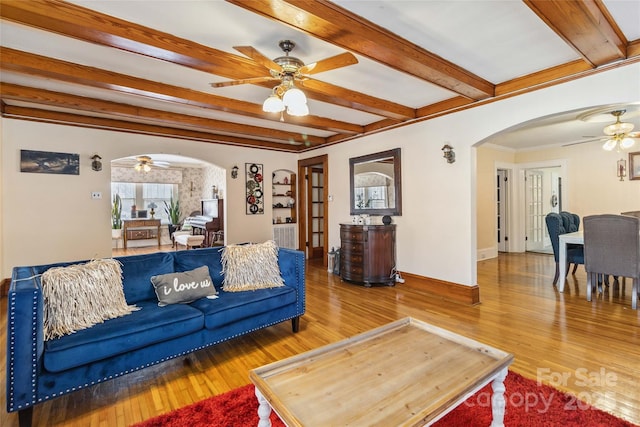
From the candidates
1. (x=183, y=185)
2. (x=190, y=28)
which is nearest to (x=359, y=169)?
(x=190, y=28)

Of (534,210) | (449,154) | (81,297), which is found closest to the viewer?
(81,297)

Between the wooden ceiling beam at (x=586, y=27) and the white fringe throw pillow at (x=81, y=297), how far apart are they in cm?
331

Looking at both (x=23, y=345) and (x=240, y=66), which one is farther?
(x=240, y=66)

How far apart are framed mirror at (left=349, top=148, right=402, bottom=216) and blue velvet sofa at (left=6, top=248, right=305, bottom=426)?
238 centimetres

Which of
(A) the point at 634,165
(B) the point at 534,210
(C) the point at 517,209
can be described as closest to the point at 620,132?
(A) the point at 634,165

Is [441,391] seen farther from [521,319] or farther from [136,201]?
[136,201]

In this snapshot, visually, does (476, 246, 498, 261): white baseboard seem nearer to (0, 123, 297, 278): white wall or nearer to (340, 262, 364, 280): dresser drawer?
(340, 262, 364, 280): dresser drawer

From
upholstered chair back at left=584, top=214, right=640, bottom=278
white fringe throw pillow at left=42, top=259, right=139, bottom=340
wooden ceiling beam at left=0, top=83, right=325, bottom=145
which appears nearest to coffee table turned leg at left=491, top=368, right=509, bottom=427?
white fringe throw pillow at left=42, top=259, right=139, bottom=340

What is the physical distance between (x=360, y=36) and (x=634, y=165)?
672 cm

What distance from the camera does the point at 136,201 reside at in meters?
9.55

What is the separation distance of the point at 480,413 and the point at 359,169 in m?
4.08

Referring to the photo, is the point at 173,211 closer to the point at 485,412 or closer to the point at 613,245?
the point at 485,412

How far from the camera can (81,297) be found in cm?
205

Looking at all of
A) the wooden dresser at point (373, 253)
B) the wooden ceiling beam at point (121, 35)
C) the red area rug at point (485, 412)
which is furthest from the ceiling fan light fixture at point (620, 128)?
the wooden ceiling beam at point (121, 35)
